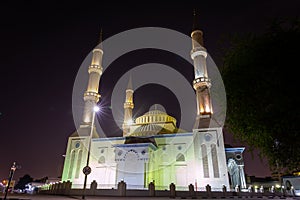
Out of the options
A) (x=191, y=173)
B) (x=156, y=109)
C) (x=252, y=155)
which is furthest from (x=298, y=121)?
(x=156, y=109)

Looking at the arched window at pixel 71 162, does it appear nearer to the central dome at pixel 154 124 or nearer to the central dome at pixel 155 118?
the central dome at pixel 154 124

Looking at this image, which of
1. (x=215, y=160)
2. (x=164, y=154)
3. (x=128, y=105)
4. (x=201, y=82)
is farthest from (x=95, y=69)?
(x=215, y=160)

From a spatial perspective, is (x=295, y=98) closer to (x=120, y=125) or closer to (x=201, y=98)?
(x=201, y=98)

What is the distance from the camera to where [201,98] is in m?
35.6

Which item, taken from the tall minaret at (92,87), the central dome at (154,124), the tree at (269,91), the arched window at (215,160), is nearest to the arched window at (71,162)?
the tall minaret at (92,87)

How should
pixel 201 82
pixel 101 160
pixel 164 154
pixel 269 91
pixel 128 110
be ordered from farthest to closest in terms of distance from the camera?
pixel 128 110 → pixel 101 160 → pixel 201 82 → pixel 164 154 → pixel 269 91

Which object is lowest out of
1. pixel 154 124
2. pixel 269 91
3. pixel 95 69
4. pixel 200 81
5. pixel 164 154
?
pixel 269 91

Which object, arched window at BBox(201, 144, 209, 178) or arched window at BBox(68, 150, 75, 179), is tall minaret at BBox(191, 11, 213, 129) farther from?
arched window at BBox(68, 150, 75, 179)

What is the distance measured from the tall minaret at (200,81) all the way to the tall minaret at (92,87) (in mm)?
18529

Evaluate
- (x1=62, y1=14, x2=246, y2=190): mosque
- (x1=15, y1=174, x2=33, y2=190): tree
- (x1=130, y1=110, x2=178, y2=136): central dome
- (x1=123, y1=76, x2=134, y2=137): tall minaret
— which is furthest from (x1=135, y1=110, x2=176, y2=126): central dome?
(x1=15, y1=174, x2=33, y2=190): tree

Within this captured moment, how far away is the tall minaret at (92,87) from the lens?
38562mm

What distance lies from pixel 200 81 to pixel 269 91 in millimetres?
28704

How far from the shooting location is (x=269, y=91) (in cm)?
739

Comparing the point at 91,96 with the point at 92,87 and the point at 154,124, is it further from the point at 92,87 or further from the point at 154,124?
the point at 154,124
